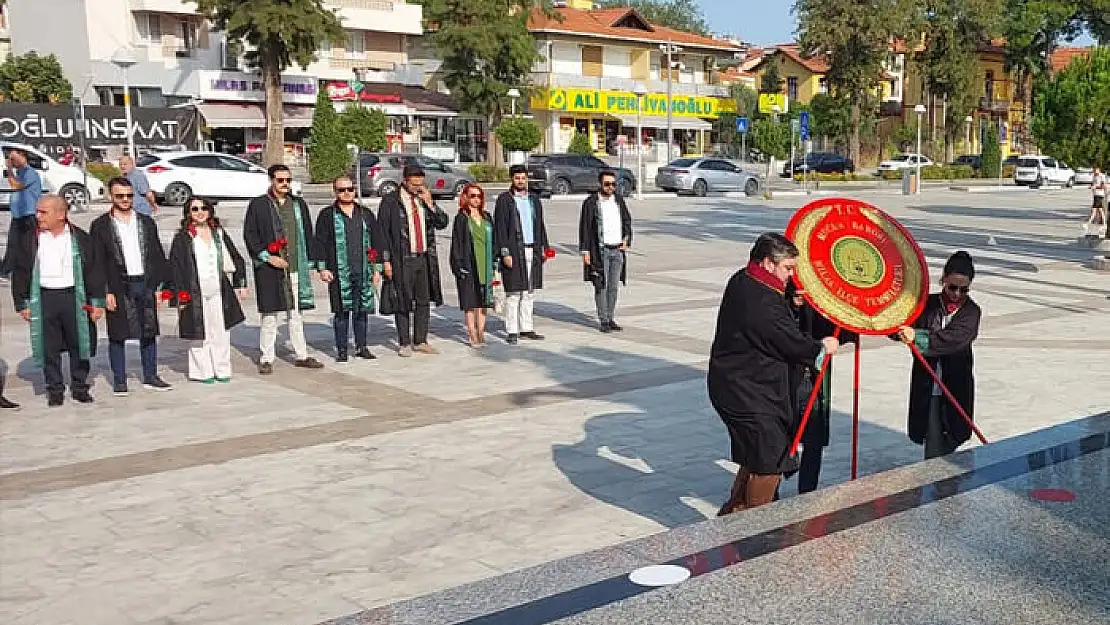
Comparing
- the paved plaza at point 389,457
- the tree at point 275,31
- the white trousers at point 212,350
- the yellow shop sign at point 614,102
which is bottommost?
the paved plaza at point 389,457

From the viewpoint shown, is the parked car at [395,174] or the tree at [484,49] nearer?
the parked car at [395,174]

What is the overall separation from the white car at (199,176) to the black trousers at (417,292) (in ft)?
59.6

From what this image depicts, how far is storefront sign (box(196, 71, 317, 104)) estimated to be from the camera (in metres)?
47.9

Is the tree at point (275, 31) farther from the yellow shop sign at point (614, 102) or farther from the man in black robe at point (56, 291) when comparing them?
the man in black robe at point (56, 291)

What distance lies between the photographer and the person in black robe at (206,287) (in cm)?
905

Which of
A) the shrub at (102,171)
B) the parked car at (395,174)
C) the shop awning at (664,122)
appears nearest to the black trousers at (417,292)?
the parked car at (395,174)

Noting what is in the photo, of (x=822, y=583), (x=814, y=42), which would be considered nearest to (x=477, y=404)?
(x=822, y=583)

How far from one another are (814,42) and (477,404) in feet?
190

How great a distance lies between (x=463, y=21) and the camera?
50.0 m

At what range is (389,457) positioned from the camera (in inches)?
280

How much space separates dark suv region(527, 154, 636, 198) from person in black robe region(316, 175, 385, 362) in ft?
88.4

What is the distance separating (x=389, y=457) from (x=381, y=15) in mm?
51121

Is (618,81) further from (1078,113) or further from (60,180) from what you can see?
(1078,113)

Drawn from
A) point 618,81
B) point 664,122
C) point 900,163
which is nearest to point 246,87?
point 618,81
